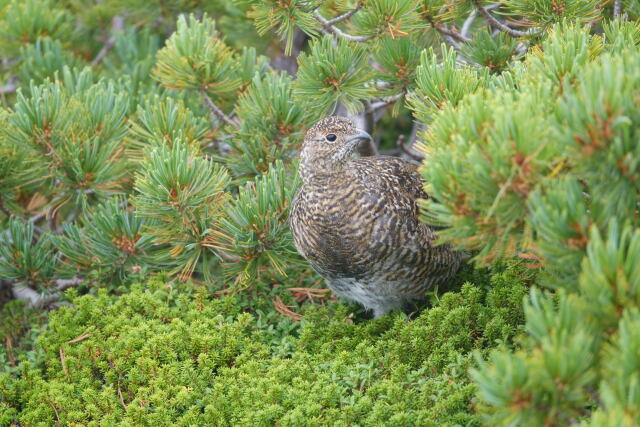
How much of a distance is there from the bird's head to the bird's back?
5cm

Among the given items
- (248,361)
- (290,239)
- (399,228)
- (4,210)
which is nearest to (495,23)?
(399,228)

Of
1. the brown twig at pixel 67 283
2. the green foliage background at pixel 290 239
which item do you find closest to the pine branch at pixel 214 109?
the green foliage background at pixel 290 239

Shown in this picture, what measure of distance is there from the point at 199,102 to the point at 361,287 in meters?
1.63

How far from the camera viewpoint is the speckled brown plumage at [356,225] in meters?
3.37

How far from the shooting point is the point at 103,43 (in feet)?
20.2

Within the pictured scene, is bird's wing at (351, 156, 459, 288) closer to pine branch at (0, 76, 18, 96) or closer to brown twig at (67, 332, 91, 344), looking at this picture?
brown twig at (67, 332, 91, 344)

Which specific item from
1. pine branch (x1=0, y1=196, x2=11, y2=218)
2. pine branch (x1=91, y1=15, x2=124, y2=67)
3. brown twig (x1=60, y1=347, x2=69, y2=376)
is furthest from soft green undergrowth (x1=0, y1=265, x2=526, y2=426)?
pine branch (x1=91, y1=15, x2=124, y2=67)

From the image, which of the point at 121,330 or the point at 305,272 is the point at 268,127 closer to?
the point at 305,272

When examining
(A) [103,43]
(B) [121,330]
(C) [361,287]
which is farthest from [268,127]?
(A) [103,43]

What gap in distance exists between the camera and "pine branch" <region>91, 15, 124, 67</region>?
18.9 feet

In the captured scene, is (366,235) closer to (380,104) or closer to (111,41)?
(380,104)

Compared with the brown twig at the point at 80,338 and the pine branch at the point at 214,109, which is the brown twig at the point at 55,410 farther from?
the pine branch at the point at 214,109

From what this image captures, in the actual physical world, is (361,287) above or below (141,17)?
below

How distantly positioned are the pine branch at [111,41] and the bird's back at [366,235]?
2.99m
